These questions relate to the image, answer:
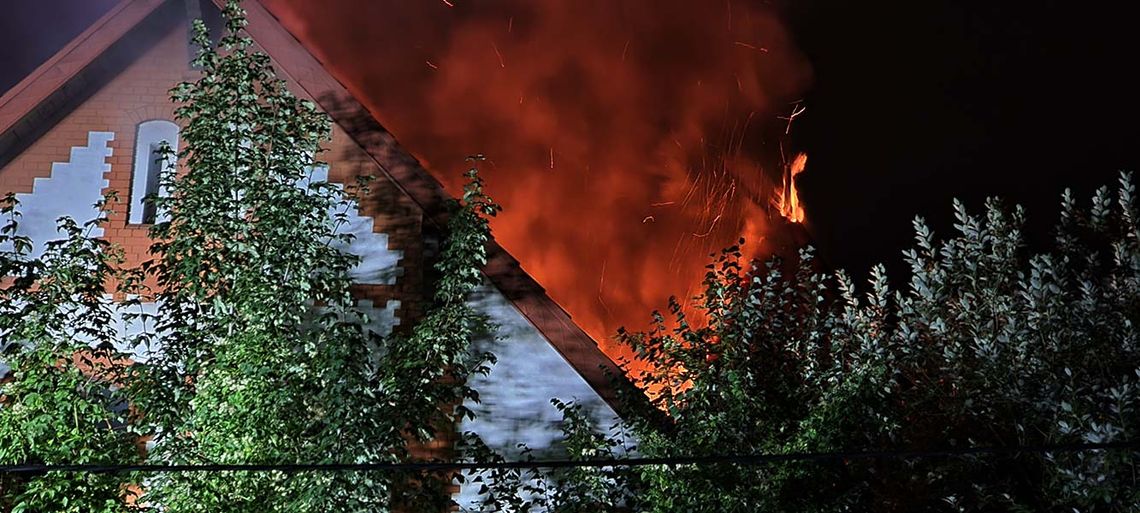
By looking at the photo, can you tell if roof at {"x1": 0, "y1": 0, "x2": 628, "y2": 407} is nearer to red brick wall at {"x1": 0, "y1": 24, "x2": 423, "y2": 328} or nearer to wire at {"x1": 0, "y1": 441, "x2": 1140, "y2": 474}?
red brick wall at {"x1": 0, "y1": 24, "x2": 423, "y2": 328}

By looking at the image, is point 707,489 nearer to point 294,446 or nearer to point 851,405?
point 851,405

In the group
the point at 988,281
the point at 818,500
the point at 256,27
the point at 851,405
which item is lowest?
the point at 818,500

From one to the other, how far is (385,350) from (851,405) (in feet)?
15.0

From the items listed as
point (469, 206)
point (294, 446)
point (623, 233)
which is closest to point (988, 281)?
point (469, 206)

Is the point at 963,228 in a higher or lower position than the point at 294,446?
higher

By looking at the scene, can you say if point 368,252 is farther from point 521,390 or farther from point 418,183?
point 521,390

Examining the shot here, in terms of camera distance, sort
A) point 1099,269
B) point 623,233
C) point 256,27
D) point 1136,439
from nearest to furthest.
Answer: point 1136,439 → point 1099,269 → point 256,27 → point 623,233

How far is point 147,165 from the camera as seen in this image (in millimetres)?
11703

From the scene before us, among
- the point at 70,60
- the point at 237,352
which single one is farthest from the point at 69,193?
the point at 237,352

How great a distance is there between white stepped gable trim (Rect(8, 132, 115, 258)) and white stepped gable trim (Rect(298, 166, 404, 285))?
2442 millimetres

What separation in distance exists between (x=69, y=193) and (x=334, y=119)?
3.04 m

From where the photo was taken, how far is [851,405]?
8.99 m

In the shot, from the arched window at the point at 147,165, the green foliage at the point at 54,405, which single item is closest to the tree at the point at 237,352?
the green foliage at the point at 54,405

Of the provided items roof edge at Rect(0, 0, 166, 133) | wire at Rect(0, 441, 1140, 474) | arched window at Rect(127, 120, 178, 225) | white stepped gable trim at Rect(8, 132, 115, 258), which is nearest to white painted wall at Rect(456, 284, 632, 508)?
Answer: wire at Rect(0, 441, 1140, 474)
